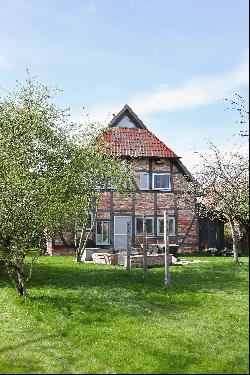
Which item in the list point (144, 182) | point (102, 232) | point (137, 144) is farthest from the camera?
point (137, 144)

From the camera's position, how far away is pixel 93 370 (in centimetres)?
852

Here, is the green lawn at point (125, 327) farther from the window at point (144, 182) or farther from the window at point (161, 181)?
the window at point (161, 181)

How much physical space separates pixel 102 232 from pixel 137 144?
6587 mm

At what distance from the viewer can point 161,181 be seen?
34.3 metres

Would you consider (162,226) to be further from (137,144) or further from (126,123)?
(126,123)

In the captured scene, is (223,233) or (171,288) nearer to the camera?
(171,288)

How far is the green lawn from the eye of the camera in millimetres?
8875

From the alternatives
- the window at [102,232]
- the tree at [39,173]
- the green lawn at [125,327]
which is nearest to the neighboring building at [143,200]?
the window at [102,232]

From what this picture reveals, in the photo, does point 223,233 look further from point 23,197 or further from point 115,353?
point 115,353

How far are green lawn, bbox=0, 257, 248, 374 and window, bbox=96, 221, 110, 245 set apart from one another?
45.5 ft

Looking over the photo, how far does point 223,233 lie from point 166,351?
30244 millimetres

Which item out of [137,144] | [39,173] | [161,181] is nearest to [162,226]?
[161,181]

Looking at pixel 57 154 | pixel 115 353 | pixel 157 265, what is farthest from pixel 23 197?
pixel 157 265

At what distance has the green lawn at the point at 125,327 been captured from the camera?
8.88 m
